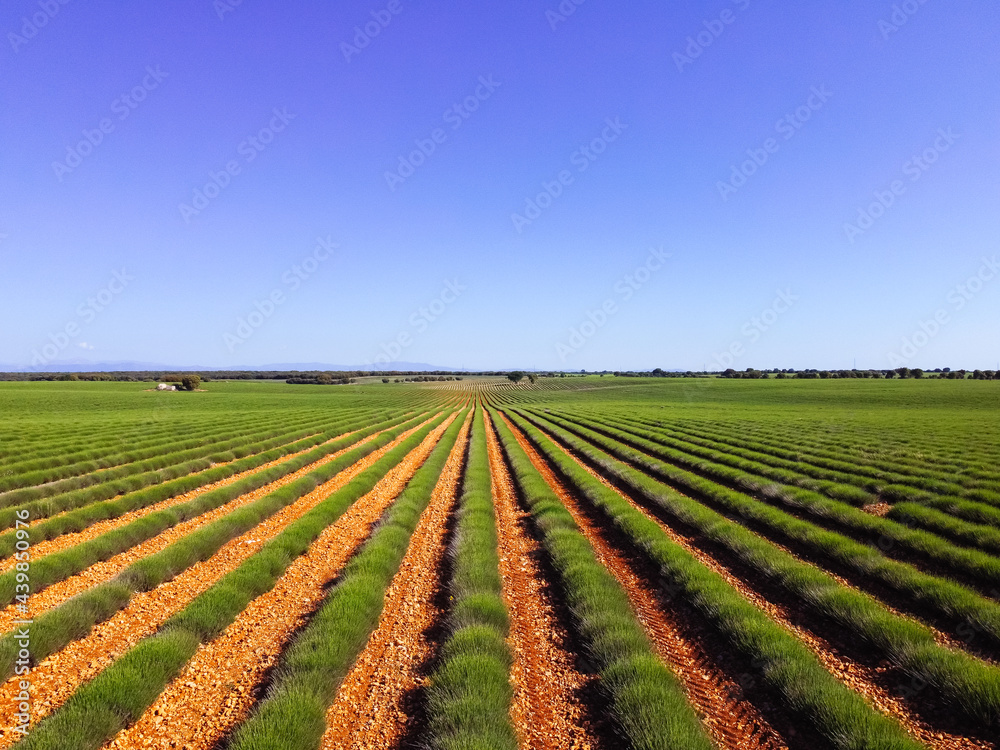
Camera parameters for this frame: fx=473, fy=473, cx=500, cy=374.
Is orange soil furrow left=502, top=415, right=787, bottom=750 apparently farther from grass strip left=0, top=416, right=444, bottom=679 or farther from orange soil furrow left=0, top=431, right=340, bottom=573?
orange soil furrow left=0, top=431, right=340, bottom=573

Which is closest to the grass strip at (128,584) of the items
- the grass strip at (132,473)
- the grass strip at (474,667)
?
the grass strip at (474,667)

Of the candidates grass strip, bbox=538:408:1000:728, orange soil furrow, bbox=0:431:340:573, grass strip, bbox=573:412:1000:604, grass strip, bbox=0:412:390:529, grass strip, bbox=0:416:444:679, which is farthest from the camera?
grass strip, bbox=0:412:390:529

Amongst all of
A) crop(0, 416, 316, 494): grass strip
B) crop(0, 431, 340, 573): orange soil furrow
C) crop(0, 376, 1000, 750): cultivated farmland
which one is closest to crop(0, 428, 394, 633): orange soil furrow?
crop(0, 376, 1000, 750): cultivated farmland

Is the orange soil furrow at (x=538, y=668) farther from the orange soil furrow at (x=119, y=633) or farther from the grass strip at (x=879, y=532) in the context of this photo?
the grass strip at (x=879, y=532)

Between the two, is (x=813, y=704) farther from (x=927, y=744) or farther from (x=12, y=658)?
(x=12, y=658)

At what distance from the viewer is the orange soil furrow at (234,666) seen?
5.05 metres

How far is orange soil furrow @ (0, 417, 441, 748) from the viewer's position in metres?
5.54

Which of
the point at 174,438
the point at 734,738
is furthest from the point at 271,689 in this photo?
the point at 174,438

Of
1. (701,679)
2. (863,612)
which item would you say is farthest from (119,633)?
(863,612)

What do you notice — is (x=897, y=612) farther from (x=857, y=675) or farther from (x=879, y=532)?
(x=879, y=532)

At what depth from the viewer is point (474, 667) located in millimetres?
5844

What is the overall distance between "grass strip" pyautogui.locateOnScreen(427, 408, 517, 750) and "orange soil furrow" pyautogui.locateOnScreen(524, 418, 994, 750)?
4.22m

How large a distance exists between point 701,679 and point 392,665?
4.07 meters

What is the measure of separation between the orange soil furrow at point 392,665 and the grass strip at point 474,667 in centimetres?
42
